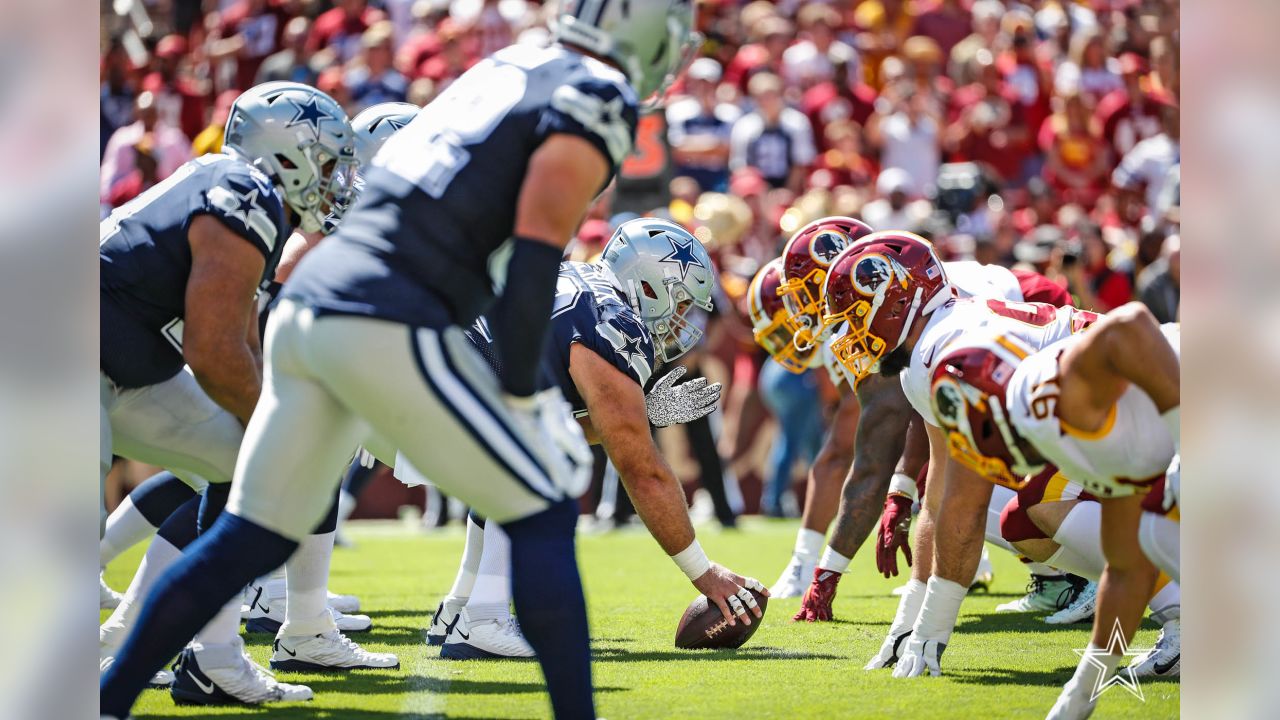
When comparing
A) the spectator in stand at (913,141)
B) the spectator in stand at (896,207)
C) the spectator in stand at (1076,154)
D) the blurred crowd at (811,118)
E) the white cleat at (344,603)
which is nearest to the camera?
the white cleat at (344,603)

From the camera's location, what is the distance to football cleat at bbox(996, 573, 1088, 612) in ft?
24.2

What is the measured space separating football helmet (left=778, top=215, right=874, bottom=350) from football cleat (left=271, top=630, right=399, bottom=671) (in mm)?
2457

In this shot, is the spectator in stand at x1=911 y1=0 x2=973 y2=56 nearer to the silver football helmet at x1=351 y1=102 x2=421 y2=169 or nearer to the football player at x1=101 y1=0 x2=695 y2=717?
the silver football helmet at x1=351 y1=102 x2=421 y2=169

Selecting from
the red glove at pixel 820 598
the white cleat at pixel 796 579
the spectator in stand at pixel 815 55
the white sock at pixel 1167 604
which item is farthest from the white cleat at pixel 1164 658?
the spectator in stand at pixel 815 55

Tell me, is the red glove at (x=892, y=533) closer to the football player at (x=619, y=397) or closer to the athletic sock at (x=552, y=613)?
the football player at (x=619, y=397)

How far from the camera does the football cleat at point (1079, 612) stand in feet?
23.5

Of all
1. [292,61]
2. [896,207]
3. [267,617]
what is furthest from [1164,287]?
[292,61]

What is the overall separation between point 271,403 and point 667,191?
34.2 feet

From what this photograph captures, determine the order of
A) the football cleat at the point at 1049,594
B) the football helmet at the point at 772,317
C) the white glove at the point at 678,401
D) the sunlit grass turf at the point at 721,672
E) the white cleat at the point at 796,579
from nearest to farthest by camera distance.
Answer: the sunlit grass turf at the point at 721,672 → the white glove at the point at 678,401 → the football cleat at the point at 1049,594 → the football helmet at the point at 772,317 → the white cleat at the point at 796,579

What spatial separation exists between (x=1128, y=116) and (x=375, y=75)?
7372 millimetres

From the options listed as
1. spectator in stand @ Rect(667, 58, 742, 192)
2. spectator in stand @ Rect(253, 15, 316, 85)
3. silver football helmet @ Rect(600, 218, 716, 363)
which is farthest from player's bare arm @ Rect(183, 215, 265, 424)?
spectator in stand @ Rect(253, 15, 316, 85)

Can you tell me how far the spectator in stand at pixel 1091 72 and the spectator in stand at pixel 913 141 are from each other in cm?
152
